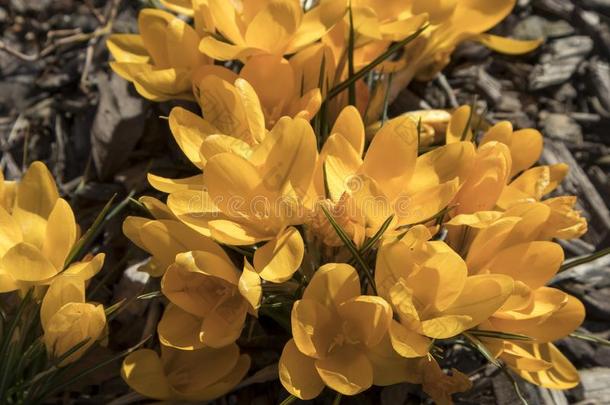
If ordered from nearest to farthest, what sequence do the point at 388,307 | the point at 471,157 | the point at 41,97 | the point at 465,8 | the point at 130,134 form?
1. the point at 388,307
2. the point at 471,157
3. the point at 465,8
4. the point at 130,134
5. the point at 41,97

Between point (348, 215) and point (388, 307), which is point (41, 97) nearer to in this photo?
point (348, 215)

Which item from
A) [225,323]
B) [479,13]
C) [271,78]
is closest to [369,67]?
[271,78]

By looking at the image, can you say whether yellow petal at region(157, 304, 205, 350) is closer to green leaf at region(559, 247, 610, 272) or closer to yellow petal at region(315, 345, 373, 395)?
yellow petal at region(315, 345, 373, 395)

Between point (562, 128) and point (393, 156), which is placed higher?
point (393, 156)

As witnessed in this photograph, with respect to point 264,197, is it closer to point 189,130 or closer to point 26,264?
point 189,130

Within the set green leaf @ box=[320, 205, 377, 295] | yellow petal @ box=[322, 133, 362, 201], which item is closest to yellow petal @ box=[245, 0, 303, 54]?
yellow petal @ box=[322, 133, 362, 201]

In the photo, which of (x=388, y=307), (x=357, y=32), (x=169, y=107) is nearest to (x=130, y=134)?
(x=169, y=107)
